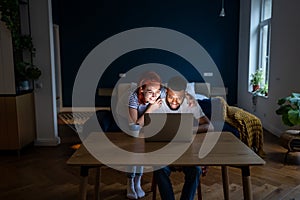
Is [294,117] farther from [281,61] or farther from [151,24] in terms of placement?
[151,24]

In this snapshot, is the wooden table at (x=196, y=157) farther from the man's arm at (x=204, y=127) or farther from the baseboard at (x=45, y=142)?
the baseboard at (x=45, y=142)

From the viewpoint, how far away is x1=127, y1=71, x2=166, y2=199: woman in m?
2.25

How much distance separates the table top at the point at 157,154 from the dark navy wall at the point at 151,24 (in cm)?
472

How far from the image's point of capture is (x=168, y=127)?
1.58m

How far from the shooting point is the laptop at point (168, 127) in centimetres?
156

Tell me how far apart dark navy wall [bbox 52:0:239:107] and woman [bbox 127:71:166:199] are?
4070mm

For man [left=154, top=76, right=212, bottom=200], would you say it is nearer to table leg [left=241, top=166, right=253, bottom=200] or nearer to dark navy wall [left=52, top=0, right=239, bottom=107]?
table leg [left=241, top=166, right=253, bottom=200]

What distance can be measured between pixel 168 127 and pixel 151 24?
5.04 metres

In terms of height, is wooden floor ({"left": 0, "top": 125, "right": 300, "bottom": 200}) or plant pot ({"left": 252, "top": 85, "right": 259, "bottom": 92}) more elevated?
plant pot ({"left": 252, "top": 85, "right": 259, "bottom": 92})

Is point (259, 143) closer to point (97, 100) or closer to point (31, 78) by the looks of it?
point (31, 78)

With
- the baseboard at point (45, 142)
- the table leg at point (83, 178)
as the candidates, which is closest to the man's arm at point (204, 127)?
the table leg at point (83, 178)

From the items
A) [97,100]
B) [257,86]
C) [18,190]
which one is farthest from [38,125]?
[257,86]

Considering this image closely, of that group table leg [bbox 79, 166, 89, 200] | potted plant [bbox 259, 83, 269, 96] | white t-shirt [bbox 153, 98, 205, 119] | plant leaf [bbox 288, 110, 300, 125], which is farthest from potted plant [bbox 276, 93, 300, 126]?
table leg [bbox 79, 166, 89, 200]

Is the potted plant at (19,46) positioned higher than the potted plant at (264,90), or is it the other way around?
the potted plant at (19,46)
